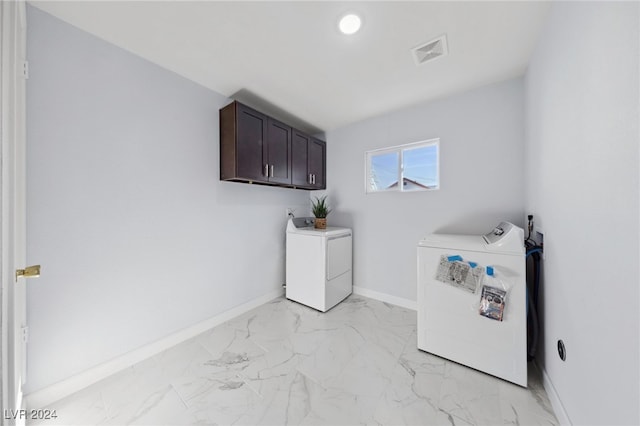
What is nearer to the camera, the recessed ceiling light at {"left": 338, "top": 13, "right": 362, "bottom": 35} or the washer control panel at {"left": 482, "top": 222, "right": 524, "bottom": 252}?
the recessed ceiling light at {"left": 338, "top": 13, "right": 362, "bottom": 35}

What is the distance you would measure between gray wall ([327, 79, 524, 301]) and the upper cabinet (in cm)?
54

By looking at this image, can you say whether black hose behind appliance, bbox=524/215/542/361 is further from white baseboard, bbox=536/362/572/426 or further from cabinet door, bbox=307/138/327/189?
cabinet door, bbox=307/138/327/189

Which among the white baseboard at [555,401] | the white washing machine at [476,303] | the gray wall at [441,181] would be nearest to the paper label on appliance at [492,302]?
the white washing machine at [476,303]

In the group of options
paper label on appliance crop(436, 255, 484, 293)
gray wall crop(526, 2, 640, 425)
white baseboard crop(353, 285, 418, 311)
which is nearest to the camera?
gray wall crop(526, 2, 640, 425)

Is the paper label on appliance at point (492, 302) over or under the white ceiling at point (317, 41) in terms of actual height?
under

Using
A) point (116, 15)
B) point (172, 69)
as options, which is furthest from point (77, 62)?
point (172, 69)

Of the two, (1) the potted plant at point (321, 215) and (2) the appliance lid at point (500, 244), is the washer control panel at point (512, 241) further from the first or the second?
(1) the potted plant at point (321, 215)

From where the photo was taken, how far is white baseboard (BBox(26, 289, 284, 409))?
1.31 metres

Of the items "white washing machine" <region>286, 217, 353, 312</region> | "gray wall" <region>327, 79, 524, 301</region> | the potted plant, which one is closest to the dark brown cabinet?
"gray wall" <region>327, 79, 524, 301</region>

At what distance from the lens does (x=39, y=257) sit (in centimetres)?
131

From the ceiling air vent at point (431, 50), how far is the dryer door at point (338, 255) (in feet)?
6.08

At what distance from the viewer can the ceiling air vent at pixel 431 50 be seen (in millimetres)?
1559

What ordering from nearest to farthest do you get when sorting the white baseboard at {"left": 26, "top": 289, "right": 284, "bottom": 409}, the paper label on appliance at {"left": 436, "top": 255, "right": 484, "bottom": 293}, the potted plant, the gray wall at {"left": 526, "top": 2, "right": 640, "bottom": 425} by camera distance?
the gray wall at {"left": 526, "top": 2, "right": 640, "bottom": 425}, the white baseboard at {"left": 26, "top": 289, "right": 284, "bottom": 409}, the paper label on appliance at {"left": 436, "top": 255, "right": 484, "bottom": 293}, the potted plant

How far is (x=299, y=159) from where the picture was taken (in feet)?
9.14
